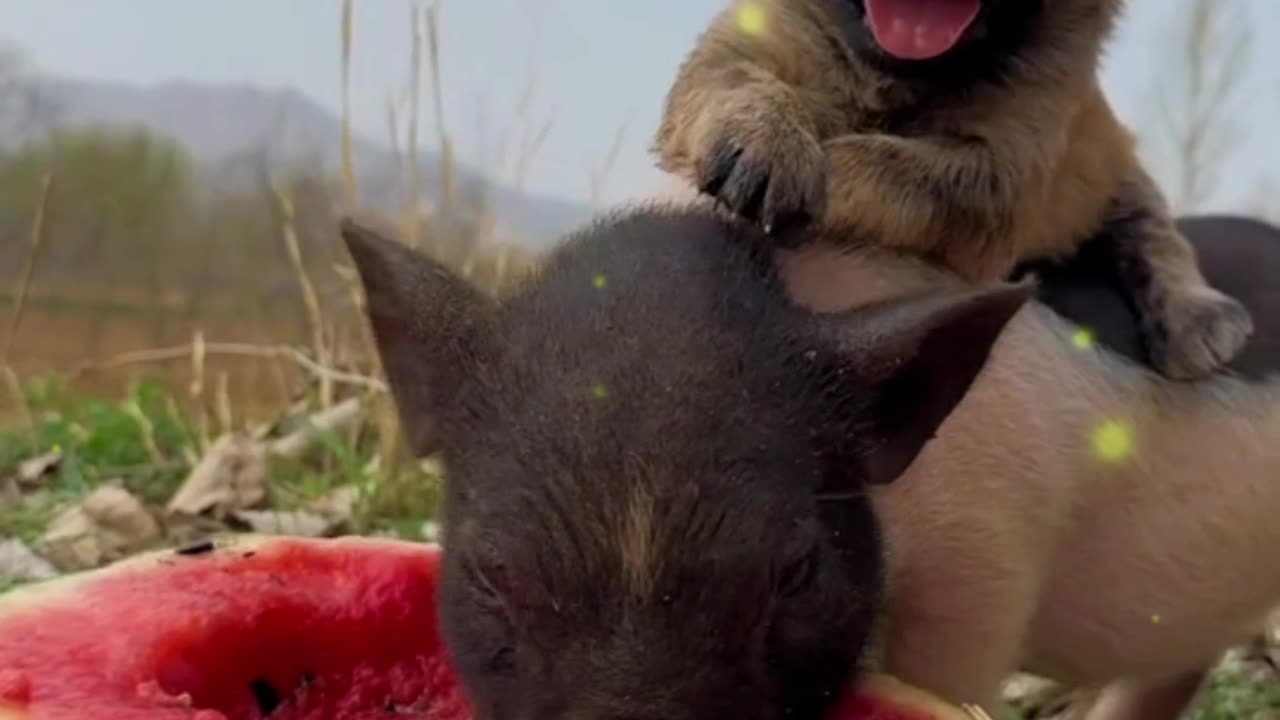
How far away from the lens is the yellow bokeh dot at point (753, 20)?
9.44 ft

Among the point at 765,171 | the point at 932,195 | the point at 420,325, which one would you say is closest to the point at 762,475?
the point at 420,325

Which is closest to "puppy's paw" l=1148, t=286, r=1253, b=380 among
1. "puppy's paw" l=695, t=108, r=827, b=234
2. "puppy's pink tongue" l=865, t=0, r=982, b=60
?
"puppy's pink tongue" l=865, t=0, r=982, b=60

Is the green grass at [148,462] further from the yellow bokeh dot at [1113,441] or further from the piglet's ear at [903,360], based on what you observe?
the piglet's ear at [903,360]


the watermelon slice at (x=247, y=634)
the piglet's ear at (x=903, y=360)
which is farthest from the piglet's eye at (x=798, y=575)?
the watermelon slice at (x=247, y=634)

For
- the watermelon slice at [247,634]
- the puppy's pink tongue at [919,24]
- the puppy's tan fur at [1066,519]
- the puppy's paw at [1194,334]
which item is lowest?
the watermelon slice at [247,634]

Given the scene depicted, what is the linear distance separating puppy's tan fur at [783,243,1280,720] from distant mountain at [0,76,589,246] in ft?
11.4

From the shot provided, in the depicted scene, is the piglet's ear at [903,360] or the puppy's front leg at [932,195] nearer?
the piglet's ear at [903,360]

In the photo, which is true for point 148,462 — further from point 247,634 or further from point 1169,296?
point 1169,296

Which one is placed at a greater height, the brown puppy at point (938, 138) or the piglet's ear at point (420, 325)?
the brown puppy at point (938, 138)

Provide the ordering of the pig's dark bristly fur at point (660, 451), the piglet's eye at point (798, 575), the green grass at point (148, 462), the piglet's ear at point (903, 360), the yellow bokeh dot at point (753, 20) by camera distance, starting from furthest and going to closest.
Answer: the green grass at point (148, 462) → the yellow bokeh dot at point (753, 20) → the piglet's ear at point (903, 360) → the piglet's eye at point (798, 575) → the pig's dark bristly fur at point (660, 451)

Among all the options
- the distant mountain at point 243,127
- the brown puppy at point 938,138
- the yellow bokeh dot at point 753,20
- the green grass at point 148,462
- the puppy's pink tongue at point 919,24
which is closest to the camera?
the brown puppy at point 938,138

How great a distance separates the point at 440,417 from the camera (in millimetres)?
2164

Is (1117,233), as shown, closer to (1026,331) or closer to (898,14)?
(1026,331)

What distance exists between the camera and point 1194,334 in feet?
9.57
